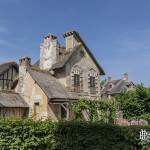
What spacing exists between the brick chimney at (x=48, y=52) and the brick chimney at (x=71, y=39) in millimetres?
1498

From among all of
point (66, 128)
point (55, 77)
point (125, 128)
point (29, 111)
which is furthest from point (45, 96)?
point (66, 128)

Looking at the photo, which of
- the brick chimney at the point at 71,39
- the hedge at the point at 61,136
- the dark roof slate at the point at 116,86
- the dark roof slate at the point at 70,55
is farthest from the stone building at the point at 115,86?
the hedge at the point at 61,136

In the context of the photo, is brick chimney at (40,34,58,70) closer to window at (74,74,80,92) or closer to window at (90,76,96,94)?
window at (74,74,80,92)

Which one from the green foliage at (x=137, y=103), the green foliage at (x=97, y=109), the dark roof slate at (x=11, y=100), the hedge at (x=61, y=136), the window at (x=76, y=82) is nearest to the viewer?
the hedge at (x=61, y=136)

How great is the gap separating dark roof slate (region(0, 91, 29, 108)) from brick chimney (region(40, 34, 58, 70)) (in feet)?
17.2

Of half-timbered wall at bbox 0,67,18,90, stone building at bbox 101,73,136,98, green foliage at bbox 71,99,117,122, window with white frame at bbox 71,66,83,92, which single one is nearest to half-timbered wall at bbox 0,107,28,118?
half-timbered wall at bbox 0,67,18,90

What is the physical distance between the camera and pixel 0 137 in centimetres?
1212

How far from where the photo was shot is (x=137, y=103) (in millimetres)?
27922

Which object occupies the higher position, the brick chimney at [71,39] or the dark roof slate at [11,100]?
the brick chimney at [71,39]

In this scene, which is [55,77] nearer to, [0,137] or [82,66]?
[82,66]

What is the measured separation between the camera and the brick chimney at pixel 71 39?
109ft

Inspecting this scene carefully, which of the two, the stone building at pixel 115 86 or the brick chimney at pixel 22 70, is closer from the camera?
the brick chimney at pixel 22 70

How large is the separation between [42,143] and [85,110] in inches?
635

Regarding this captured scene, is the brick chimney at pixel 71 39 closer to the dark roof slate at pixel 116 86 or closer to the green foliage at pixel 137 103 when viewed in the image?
the green foliage at pixel 137 103
